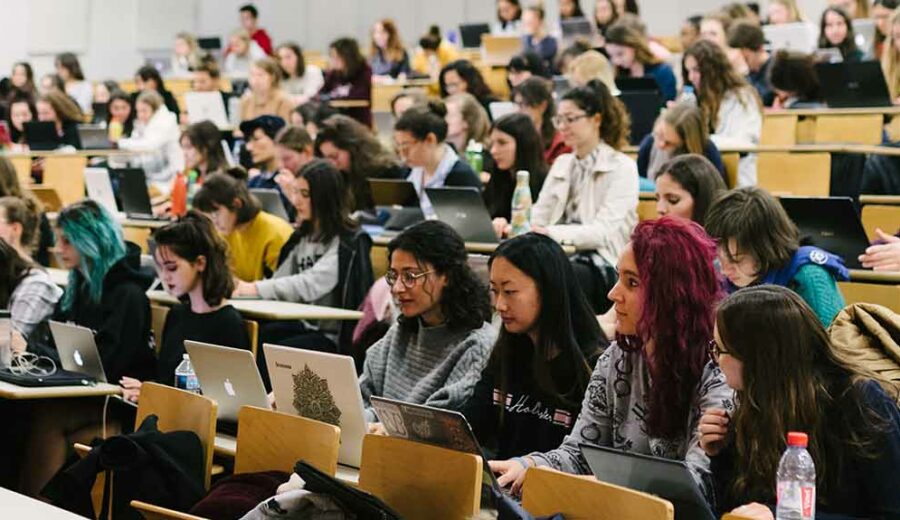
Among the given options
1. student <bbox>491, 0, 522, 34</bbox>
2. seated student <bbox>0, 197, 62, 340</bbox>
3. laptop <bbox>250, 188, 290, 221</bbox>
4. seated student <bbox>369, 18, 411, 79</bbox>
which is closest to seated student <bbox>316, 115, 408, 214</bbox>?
laptop <bbox>250, 188, 290, 221</bbox>

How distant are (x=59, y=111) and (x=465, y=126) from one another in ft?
16.6

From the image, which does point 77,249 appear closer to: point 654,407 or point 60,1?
point 654,407

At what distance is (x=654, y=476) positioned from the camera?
2.94 m

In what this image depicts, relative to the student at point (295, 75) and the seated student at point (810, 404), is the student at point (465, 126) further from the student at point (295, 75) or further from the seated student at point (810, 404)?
the seated student at point (810, 404)

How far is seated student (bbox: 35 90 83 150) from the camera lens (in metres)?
12.2

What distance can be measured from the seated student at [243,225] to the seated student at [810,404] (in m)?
3.98

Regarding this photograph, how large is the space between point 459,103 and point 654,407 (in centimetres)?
553

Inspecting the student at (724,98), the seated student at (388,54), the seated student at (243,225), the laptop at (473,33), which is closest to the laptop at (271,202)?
the seated student at (243,225)

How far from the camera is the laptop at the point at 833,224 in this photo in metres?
5.16

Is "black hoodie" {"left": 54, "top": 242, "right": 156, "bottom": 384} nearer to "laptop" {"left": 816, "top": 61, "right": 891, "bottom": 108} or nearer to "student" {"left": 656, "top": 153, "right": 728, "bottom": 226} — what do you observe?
"student" {"left": 656, "top": 153, "right": 728, "bottom": 226}

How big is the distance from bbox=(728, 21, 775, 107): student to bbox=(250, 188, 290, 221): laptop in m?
3.44

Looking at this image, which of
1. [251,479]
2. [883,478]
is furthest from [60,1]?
[883,478]

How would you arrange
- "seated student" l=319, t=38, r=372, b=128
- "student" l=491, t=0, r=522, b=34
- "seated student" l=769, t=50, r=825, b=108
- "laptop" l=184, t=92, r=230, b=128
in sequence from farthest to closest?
"student" l=491, t=0, r=522, b=34 < "seated student" l=319, t=38, r=372, b=128 < "laptop" l=184, t=92, r=230, b=128 < "seated student" l=769, t=50, r=825, b=108

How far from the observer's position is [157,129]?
36.8 feet
